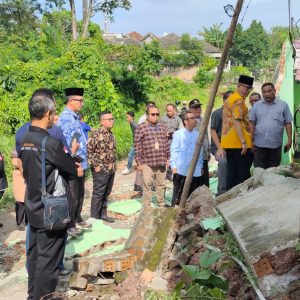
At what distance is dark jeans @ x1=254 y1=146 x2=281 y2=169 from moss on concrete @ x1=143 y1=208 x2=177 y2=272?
2034 millimetres

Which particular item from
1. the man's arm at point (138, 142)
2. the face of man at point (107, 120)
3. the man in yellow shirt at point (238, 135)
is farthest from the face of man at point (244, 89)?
the face of man at point (107, 120)

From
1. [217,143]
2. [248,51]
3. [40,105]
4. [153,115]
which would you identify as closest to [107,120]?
[153,115]

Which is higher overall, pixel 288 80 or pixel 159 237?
pixel 288 80

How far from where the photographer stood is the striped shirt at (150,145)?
23.2ft

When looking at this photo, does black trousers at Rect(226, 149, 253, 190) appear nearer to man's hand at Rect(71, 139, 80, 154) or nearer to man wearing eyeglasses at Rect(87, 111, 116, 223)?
man wearing eyeglasses at Rect(87, 111, 116, 223)

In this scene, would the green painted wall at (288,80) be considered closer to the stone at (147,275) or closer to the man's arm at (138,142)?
the man's arm at (138,142)

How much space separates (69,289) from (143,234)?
911 millimetres

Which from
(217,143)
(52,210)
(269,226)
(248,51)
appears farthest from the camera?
(248,51)

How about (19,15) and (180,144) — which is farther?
(19,15)

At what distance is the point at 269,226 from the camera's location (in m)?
3.31

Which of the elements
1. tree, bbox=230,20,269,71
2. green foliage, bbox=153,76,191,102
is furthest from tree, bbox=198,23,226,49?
green foliage, bbox=153,76,191,102

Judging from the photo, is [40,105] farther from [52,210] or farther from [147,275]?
[147,275]

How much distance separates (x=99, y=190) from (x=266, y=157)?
244 centimetres

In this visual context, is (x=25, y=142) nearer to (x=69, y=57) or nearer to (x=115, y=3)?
(x=69, y=57)
